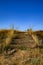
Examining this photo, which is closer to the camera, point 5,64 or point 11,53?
point 5,64

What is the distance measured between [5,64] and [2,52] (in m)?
1.17

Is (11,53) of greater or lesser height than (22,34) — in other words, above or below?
below

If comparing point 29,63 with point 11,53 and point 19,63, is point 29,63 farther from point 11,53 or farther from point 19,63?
point 11,53

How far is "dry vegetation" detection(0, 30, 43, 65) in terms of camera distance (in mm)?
6842

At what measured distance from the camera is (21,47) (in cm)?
819

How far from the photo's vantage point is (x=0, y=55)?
7.35 meters

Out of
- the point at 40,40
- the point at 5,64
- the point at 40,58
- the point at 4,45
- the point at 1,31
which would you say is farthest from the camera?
the point at 1,31

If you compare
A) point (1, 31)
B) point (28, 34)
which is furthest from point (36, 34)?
point (1, 31)

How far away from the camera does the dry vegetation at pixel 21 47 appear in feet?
22.4

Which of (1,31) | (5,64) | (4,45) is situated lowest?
(5,64)

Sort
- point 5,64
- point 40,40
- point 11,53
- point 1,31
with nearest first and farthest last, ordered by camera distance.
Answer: point 5,64, point 11,53, point 40,40, point 1,31

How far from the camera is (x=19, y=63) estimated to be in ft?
21.9

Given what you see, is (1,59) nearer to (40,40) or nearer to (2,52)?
(2,52)

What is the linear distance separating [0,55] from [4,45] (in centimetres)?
83
